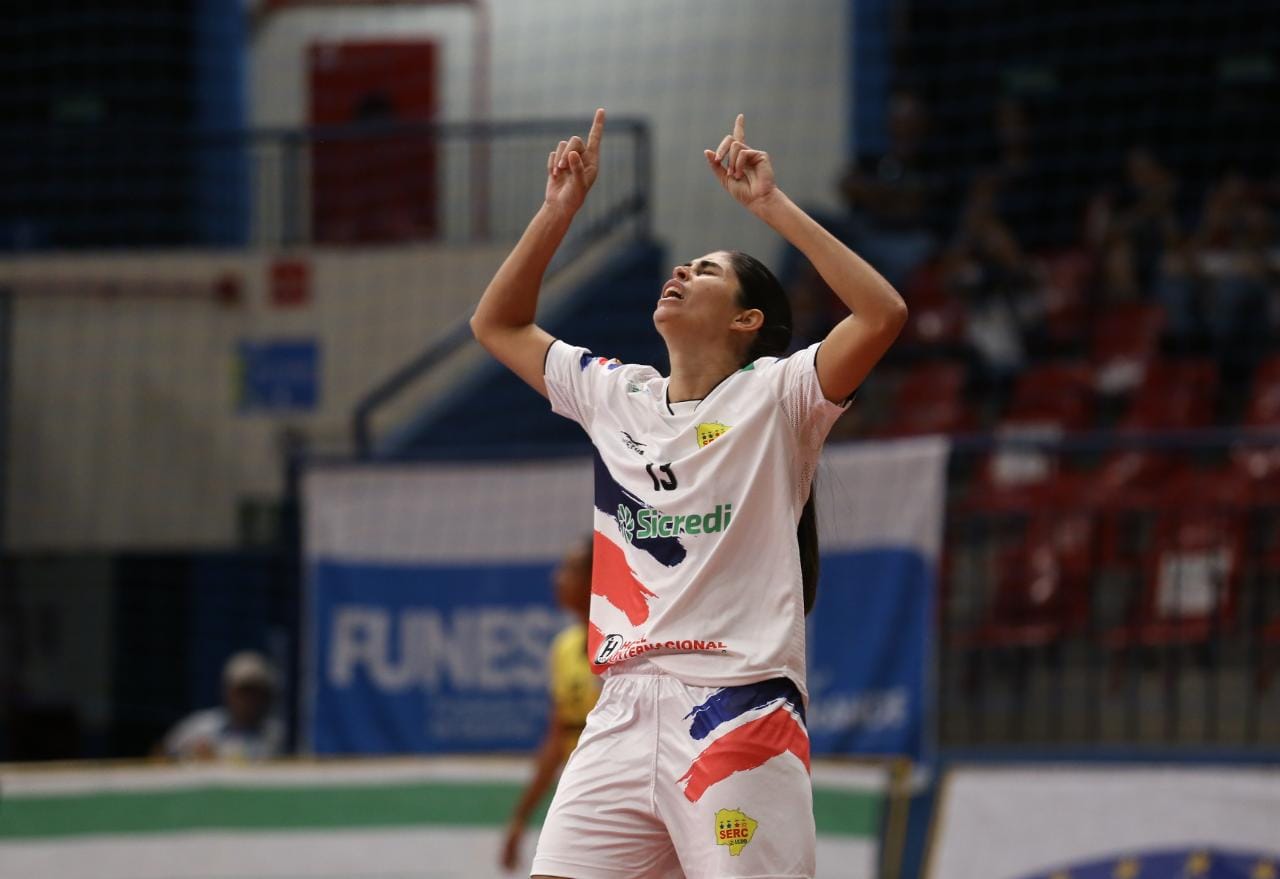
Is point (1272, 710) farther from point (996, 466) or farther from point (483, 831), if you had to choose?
point (483, 831)

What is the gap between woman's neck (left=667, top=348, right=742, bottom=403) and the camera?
3809 millimetres

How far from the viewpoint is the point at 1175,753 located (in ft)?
24.6

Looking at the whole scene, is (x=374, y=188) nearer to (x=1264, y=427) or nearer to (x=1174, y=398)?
(x=1174, y=398)

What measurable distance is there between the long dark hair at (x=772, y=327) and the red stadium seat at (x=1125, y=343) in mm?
7277

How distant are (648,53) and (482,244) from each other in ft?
7.73

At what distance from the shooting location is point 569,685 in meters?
6.67

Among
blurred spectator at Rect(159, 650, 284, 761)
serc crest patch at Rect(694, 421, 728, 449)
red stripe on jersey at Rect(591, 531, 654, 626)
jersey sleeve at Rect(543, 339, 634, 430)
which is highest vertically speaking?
jersey sleeve at Rect(543, 339, 634, 430)

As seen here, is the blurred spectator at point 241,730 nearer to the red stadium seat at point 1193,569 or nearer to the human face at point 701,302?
the red stadium seat at point 1193,569

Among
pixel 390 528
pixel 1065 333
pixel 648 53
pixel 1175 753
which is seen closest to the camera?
pixel 1175 753

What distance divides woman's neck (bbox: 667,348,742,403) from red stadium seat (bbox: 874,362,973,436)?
713cm

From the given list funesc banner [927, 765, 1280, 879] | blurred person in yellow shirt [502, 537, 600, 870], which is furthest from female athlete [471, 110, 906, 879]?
funesc banner [927, 765, 1280, 879]

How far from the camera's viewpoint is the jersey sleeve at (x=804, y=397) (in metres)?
3.63

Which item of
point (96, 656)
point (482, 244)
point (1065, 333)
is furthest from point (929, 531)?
point (96, 656)

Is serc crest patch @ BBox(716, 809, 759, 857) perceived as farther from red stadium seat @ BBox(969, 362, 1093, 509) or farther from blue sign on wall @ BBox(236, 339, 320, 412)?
blue sign on wall @ BBox(236, 339, 320, 412)
